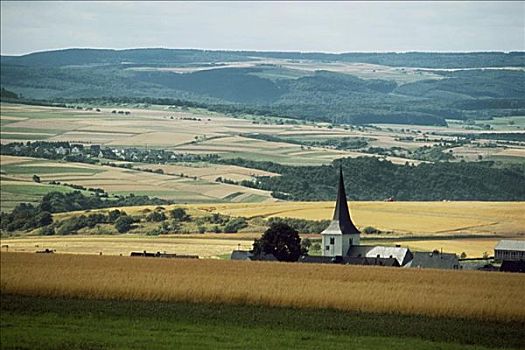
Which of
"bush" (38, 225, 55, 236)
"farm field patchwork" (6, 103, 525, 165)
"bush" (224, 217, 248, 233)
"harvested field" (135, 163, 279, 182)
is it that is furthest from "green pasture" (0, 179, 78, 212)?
"harvested field" (135, 163, 279, 182)

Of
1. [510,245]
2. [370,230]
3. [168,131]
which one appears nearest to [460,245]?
[510,245]

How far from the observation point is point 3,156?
49.1 metres

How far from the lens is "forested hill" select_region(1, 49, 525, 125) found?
47.3 metres

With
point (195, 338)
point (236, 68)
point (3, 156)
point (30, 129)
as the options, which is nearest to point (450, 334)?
point (195, 338)

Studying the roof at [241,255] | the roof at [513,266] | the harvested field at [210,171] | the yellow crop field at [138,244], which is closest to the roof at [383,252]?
the yellow crop field at [138,244]

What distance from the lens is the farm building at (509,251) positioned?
117 feet

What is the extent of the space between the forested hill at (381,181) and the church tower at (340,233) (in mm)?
5859

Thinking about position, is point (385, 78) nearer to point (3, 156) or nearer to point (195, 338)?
point (3, 156)

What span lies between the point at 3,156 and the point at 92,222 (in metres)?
7.06

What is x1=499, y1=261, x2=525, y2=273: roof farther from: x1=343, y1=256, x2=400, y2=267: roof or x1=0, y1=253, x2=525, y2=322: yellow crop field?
x1=0, y1=253, x2=525, y2=322: yellow crop field

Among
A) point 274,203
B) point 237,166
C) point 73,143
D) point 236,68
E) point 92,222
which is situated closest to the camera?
point 92,222

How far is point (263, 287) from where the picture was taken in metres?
25.7

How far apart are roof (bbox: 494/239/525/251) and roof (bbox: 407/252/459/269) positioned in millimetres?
1487

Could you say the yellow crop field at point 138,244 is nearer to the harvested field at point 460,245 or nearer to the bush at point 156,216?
the bush at point 156,216
